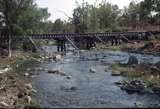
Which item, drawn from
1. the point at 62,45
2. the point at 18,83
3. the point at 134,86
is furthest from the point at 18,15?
the point at 134,86

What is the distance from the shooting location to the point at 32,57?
51875 mm

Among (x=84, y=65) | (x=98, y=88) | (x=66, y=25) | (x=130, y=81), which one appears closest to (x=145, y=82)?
(x=130, y=81)

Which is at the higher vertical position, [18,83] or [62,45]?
[62,45]

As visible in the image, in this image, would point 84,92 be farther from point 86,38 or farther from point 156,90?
point 86,38

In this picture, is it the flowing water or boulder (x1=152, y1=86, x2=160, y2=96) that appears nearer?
the flowing water

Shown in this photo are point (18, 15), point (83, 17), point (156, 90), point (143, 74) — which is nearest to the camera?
point (156, 90)

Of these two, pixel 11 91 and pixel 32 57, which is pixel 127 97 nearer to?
pixel 11 91

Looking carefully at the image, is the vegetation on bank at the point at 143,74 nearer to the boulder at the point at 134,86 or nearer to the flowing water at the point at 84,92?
the boulder at the point at 134,86

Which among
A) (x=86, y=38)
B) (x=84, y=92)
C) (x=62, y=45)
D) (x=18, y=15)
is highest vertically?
(x=18, y=15)

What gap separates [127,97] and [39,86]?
7.76m

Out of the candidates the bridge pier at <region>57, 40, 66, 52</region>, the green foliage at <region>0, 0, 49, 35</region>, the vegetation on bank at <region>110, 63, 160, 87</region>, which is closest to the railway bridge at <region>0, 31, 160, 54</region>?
the bridge pier at <region>57, 40, 66, 52</region>

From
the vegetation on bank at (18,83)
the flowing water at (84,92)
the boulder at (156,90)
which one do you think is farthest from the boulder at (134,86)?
the vegetation on bank at (18,83)

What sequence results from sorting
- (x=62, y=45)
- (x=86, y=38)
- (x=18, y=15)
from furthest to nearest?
(x=86, y=38), (x=62, y=45), (x=18, y=15)

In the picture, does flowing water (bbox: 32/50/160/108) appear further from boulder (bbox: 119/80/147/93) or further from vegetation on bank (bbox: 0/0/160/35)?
vegetation on bank (bbox: 0/0/160/35)
